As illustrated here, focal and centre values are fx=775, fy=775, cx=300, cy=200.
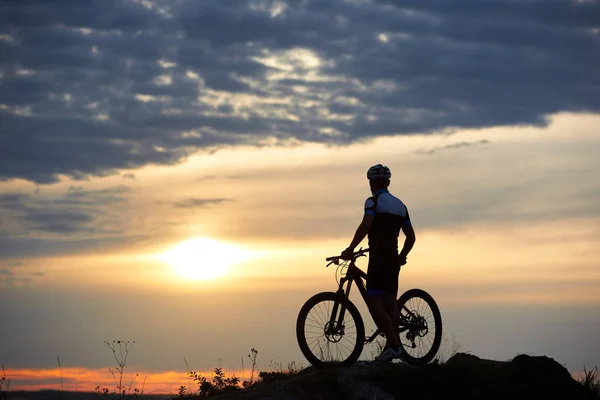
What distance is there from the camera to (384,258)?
1252cm

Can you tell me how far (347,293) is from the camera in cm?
1244

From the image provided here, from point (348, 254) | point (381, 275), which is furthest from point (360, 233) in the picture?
point (381, 275)

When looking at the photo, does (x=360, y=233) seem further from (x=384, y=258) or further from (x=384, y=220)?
(x=384, y=258)

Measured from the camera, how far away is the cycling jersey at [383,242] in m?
12.5

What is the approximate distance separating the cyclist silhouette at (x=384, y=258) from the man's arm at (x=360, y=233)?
2.0 inches

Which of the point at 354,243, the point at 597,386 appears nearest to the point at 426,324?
the point at 354,243

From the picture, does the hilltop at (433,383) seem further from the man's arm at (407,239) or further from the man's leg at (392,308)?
the man's arm at (407,239)

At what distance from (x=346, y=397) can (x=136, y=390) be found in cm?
482

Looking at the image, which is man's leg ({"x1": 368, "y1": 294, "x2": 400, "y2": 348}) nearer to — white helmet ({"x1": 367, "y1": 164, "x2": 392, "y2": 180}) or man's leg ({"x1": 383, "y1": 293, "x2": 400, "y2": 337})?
man's leg ({"x1": 383, "y1": 293, "x2": 400, "y2": 337})

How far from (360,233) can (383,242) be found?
57 centimetres

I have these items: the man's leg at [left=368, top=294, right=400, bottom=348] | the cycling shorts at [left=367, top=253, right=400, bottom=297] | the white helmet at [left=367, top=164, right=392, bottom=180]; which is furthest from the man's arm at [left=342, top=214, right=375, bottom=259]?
the man's leg at [left=368, top=294, right=400, bottom=348]

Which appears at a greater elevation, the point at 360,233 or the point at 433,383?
the point at 360,233

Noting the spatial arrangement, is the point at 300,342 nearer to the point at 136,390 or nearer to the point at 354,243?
the point at 354,243

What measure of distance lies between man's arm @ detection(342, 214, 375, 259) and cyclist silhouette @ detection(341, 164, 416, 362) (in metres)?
0.05
